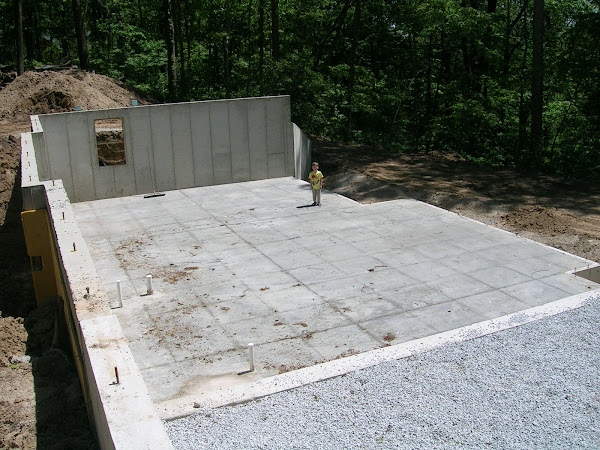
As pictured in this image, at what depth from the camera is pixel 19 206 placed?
625 inches

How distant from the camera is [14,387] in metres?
9.09

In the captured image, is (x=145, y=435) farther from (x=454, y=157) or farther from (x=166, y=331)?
(x=454, y=157)

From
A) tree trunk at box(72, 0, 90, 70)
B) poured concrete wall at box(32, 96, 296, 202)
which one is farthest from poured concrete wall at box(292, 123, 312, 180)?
tree trunk at box(72, 0, 90, 70)

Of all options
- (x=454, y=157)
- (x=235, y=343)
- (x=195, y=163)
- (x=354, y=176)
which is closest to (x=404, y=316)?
(x=235, y=343)

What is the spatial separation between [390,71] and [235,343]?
22.8m

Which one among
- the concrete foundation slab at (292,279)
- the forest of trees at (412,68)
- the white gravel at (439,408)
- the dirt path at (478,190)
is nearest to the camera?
the white gravel at (439,408)

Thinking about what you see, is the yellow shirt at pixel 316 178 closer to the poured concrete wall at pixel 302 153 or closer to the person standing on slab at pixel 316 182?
the person standing on slab at pixel 316 182

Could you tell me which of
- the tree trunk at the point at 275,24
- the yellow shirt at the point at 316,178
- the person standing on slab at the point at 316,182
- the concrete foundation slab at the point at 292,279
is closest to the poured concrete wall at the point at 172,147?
the concrete foundation slab at the point at 292,279

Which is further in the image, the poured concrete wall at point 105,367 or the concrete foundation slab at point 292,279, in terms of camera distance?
the concrete foundation slab at point 292,279

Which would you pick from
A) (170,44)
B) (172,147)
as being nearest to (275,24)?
(170,44)

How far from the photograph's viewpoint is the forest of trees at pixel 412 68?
21.5 meters

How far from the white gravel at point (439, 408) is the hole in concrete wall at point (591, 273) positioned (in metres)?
3.04

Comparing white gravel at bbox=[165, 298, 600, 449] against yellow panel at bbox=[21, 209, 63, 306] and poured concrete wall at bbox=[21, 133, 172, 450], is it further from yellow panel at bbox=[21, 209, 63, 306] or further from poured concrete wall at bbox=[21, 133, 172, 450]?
yellow panel at bbox=[21, 209, 63, 306]

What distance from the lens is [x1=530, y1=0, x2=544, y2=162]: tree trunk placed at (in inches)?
798
